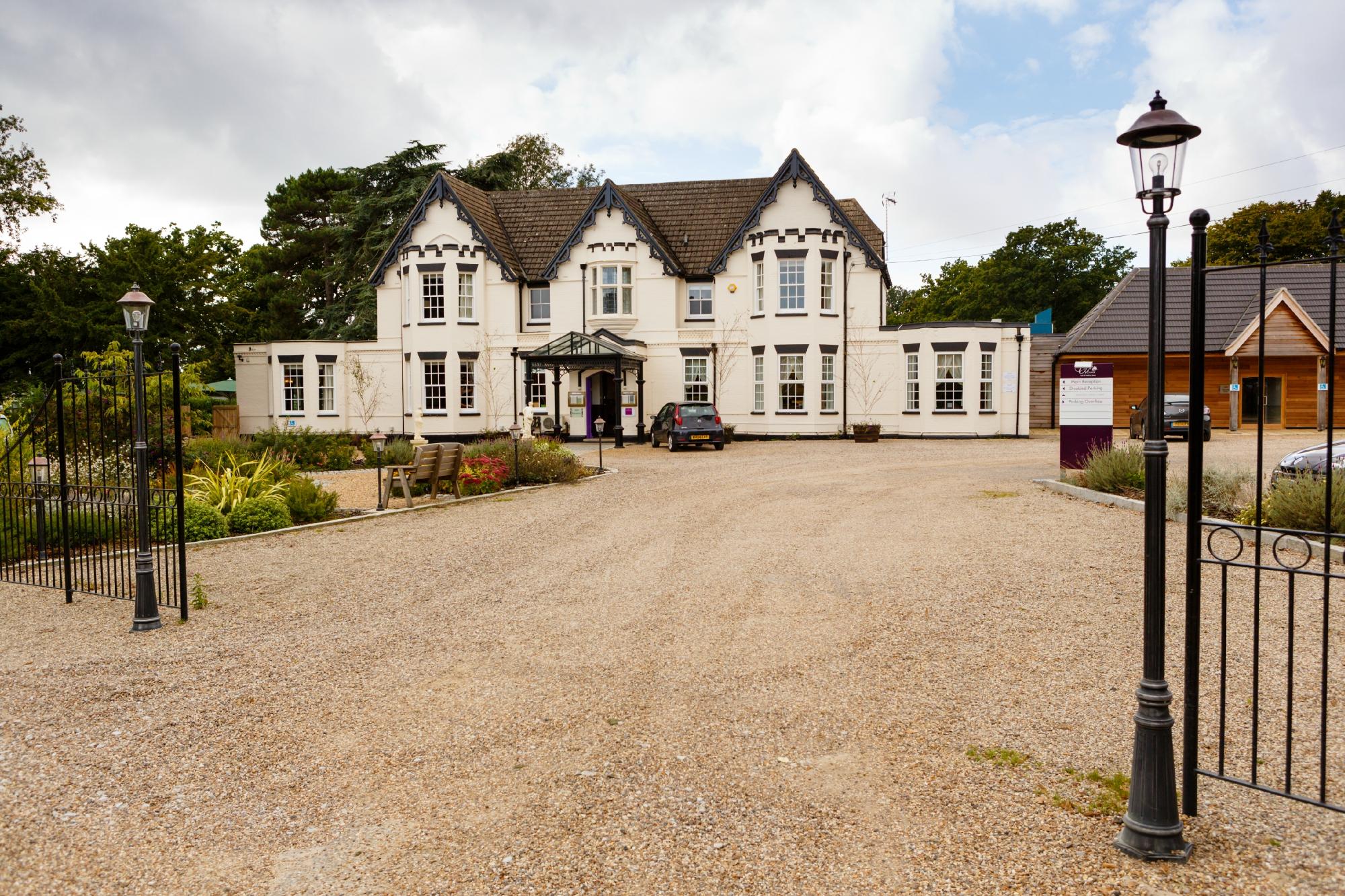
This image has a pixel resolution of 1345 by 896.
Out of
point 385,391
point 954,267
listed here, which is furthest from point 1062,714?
point 954,267

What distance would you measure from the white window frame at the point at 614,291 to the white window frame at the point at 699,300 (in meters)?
2.13

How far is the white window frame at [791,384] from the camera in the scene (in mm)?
31766

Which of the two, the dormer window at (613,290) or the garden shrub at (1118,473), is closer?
the garden shrub at (1118,473)

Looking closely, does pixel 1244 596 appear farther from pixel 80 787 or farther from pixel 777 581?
pixel 80 787

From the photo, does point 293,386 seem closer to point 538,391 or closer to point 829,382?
point 538,391

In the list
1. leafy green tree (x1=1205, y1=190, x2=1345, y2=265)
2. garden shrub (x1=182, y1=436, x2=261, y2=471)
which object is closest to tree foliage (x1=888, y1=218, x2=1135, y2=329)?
leafy green tree (x1=1205, y1=190, x2=1345, y2=265)

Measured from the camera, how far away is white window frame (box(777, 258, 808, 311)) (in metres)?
31.6

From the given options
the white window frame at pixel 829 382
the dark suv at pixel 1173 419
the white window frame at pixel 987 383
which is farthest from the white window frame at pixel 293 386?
the dark suv at pixel 1173 419

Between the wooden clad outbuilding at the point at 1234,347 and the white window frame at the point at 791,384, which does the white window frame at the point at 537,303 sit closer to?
the white window frame at the point at 791,384

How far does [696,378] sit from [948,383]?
8.97 m

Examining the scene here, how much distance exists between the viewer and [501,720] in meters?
5.37

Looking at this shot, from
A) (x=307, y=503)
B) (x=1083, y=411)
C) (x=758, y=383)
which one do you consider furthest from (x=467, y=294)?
(x=1083, y=411)

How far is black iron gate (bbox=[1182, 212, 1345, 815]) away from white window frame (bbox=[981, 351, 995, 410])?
23646 millimetres

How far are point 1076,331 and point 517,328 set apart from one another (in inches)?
859
